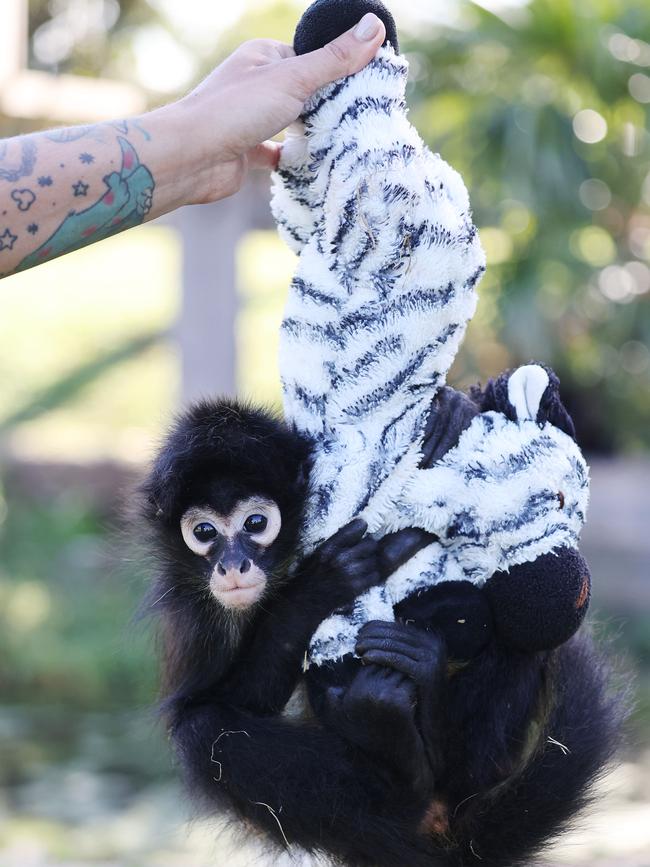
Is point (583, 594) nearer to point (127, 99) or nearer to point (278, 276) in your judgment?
point (127, 99)

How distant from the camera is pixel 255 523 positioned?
150 cm

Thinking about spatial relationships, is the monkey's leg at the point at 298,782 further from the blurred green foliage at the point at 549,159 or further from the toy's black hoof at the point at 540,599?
the blurred green foliage at the point at 549,159

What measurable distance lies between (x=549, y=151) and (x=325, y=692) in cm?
390

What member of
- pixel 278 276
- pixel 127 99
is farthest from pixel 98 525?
pixel 278 276

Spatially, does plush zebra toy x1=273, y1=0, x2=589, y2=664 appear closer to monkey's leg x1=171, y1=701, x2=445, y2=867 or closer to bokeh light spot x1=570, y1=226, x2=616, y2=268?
monkey's leg x1=171, y1=701, x2=445, y2=867

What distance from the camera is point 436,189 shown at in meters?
1.51

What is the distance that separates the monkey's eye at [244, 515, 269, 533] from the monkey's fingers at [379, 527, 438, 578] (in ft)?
0.53

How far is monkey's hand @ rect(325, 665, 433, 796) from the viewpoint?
144cm

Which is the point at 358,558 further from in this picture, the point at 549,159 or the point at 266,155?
the point at 549,159

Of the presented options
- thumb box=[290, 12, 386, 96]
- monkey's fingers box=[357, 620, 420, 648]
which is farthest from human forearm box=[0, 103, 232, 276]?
monkey's fingers box=[357, 620, 420, 648]

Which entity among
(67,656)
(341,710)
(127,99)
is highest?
(341,710)

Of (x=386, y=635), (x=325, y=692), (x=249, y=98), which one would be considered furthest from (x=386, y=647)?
(x=249, y=98)

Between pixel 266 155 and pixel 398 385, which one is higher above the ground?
pixel 266 155

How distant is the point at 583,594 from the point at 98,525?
548 cm
